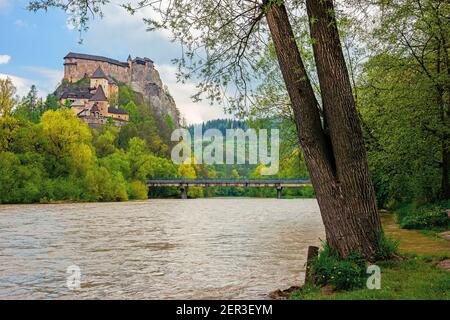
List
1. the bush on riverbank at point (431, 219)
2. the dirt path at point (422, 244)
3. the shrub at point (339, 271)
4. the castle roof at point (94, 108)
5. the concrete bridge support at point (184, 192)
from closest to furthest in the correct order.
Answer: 1. the shrub at point (339, 271)
2. the dirt path at point (422, 244)
3. the bush on riverbank at point (431, 219)
4. the concrete bridge support at point (184, 192)
5. the castle roof at point (94, 108)

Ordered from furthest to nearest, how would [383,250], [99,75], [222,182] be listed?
1. [99,75]
2. [222,182]
3. [383,250]

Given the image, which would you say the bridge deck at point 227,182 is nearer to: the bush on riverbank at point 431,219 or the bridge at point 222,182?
the bridge at point 222,182

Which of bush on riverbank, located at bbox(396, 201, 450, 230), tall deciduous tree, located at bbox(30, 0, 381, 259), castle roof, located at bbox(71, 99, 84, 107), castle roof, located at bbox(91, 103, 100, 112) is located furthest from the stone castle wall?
tall deciduous tree, located at bbox(30, 0, 381, 259)

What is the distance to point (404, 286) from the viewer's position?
7.05 meters

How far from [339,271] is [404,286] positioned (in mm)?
994

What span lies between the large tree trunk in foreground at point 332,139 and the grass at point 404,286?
0.64m

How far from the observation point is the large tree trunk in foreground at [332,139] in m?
8.32

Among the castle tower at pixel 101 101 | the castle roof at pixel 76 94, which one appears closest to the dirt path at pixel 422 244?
the castle tower at pixel 101 101

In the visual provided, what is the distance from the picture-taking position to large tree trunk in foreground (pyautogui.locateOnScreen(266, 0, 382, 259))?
8.32 meters

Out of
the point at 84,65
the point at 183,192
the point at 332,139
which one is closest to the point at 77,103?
the point at 84,65

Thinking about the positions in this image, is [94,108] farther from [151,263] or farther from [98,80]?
[151,263]

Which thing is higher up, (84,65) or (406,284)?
(84,65)

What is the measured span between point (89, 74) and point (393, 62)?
5963 inches

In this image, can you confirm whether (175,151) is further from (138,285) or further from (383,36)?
(138,285)
